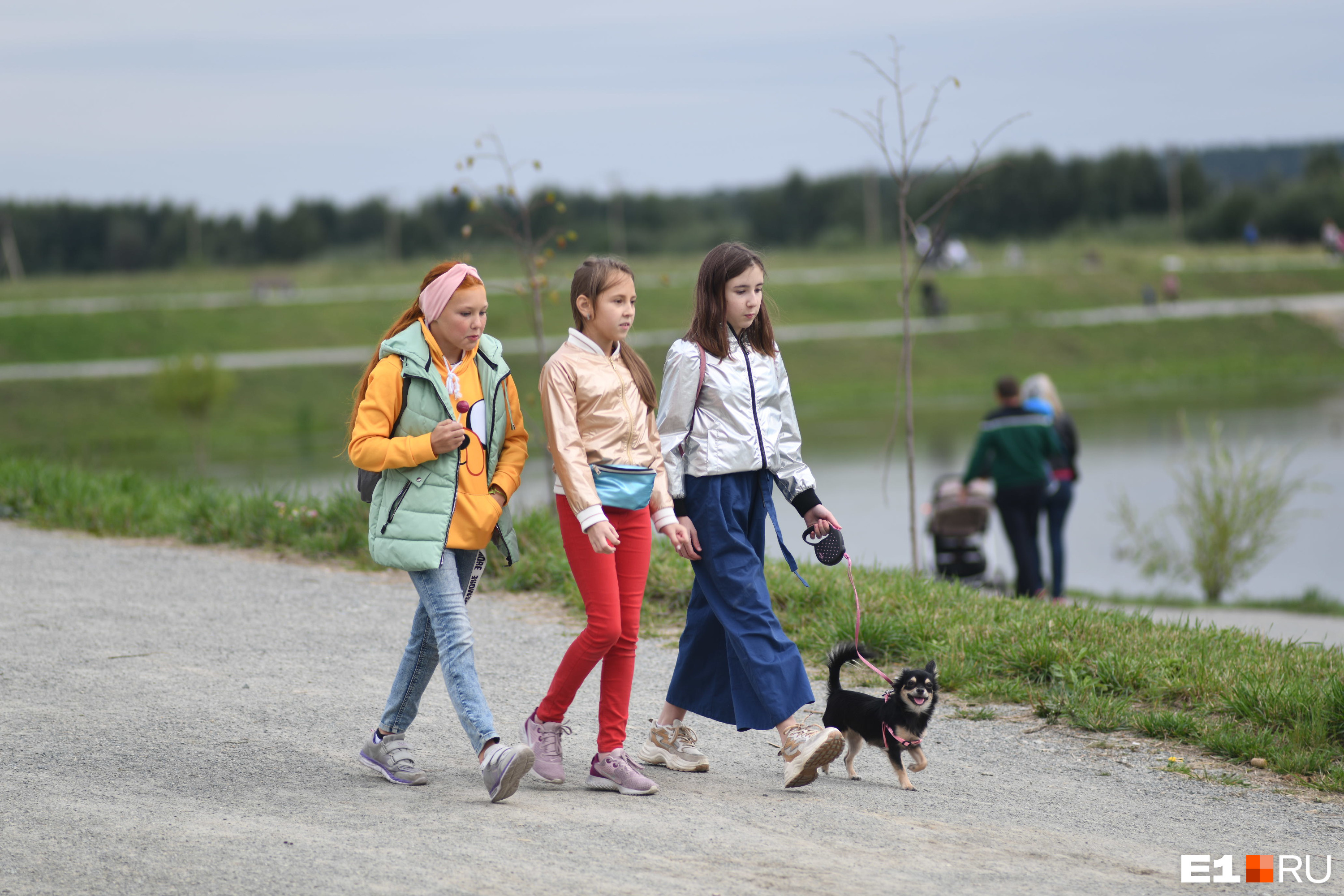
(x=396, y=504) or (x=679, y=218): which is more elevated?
(x=679, y=218)

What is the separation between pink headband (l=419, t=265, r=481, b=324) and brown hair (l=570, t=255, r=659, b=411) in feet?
1.11

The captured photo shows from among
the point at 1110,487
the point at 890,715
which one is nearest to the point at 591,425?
the point at 890,715

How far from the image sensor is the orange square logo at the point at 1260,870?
12.7 ft

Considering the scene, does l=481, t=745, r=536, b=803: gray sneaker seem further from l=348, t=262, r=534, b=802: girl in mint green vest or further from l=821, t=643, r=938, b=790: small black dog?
→ l=821, t=643, r=938, b=790: small black dog

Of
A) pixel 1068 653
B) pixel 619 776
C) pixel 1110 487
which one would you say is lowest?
pixel 1110 487

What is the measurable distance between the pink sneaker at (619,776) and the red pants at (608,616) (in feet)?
0.11

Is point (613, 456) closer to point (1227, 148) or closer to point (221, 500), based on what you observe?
point (221, 500)

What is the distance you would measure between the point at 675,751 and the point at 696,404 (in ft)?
4.30

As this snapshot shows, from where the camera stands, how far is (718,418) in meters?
4.45

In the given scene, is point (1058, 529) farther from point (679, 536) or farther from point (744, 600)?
point (679, 536)

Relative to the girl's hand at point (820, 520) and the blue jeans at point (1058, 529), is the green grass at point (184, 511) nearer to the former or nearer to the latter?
the girl's hand at point (820, 520)

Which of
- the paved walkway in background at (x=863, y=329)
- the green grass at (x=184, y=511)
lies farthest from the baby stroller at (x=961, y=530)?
the paved walkway in background at (x=863, y=329)

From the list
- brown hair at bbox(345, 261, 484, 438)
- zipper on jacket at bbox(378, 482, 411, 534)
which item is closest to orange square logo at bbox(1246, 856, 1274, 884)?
zipper on jacket at bbox(378, 482, 411, 534)

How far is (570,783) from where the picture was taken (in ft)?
14.8
